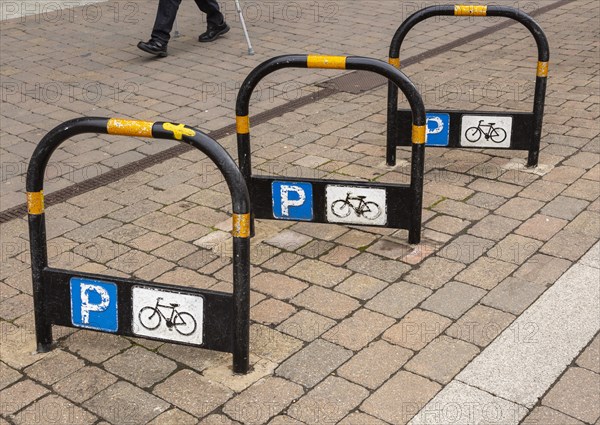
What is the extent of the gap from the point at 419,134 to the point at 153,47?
5.08 metres

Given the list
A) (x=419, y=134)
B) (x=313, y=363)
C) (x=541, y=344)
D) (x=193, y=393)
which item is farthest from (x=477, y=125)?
(x=193, y=393)

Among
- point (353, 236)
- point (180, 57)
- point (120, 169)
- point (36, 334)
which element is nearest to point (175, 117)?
point (120, 169)

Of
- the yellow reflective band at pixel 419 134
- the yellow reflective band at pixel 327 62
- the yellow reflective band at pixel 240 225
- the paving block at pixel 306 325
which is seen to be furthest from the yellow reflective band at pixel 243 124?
the yellow reflective band at pixel 240 225

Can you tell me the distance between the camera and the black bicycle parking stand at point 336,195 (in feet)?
16.5

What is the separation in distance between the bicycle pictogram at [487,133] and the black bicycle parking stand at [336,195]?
3.96 feet

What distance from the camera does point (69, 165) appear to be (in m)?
6.70

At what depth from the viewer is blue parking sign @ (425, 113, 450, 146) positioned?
6.14 metres

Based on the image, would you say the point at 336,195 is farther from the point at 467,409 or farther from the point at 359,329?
the point at 467,409

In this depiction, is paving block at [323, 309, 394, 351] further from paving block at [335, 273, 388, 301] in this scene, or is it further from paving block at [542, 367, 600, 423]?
paving block at [542, 367, 600, 423]

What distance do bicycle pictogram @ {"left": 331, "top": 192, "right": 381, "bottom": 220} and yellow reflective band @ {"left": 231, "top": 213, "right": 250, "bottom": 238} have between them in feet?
4.66

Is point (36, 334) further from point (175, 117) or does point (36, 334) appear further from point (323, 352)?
point (175, 117)

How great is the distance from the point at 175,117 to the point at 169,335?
12.9 ft

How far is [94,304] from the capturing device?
4.17 metres

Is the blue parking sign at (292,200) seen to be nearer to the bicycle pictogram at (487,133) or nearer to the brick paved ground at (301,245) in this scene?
the brick paved ground at (301,245)
